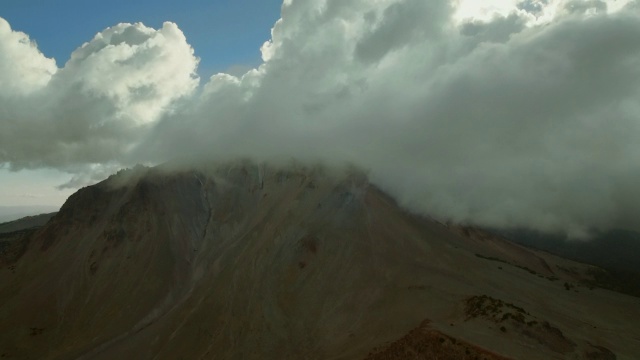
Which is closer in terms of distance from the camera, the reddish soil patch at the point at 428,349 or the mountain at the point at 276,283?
the reddish soil patch at the point at 428,349

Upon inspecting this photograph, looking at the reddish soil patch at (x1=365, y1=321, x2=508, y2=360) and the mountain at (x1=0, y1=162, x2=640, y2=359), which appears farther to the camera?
the mountain at (x1=0, y1=162, x2=640, y2=359)

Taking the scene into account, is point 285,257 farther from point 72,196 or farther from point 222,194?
point 72,196

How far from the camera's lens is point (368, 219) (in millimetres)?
102688

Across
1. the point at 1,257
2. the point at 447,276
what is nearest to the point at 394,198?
the point at 447,276

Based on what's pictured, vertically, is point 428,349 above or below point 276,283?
below

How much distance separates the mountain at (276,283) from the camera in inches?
2547

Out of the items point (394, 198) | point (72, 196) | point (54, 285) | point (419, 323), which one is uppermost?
point (72, 196)

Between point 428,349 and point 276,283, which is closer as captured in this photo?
point 428,349

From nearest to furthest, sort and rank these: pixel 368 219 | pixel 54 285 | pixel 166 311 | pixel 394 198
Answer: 1. pixel 166 311
2. pixel 368 219
3. pixel 54 285
4. pixel 394 198

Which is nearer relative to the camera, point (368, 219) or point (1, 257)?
point (368, 219)

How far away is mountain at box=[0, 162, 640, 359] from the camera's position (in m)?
64.7

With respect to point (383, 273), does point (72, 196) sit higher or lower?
higher

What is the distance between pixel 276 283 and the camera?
90.2 meters

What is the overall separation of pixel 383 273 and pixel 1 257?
337 feet
